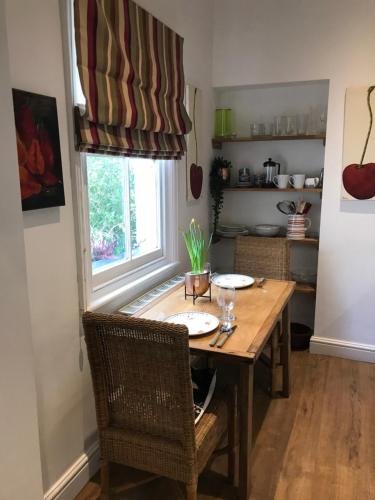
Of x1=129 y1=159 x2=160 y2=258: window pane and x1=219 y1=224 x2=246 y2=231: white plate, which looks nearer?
x1=129 y1=159 x2=160 y2=258: window pane

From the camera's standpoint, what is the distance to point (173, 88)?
99.8 inches

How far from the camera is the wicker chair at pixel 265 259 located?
2.90 meters

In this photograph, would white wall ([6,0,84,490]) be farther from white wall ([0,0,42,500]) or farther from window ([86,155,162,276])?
white wall ([0,0,42,500])

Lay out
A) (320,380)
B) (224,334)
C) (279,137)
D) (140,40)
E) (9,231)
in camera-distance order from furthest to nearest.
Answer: (279,137) < (320,380) < (140,40) < (224,334) < (9,231)

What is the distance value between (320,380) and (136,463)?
67.4 inches

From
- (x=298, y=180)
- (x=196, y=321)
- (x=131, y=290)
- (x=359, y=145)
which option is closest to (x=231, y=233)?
A: (x=298, y=180)

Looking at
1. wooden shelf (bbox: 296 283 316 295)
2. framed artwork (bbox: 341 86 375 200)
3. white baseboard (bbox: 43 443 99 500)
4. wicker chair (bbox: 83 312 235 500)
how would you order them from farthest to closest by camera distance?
wooden shelf (bbox: 296 283 316 295)
framed artwork (bbox: 341 86 375 200)
white baseboard (bbox: 43 443 99 500)
wicker chair (bbox: 83 312 235 500)

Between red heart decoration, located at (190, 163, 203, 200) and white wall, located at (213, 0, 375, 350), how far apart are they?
0.72 meters

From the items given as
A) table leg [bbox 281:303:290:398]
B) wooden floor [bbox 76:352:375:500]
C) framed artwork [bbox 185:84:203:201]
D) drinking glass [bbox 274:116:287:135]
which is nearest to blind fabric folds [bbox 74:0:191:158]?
framed artwork [bbox 185:84:203:201]

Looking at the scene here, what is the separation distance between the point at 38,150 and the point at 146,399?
3.20ft

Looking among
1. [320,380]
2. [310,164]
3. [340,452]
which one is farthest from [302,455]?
[310,164]

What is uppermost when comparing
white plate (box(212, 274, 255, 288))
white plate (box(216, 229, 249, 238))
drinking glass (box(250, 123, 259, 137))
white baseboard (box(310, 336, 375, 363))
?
drinking glass (box(250, 123, 259, 137))

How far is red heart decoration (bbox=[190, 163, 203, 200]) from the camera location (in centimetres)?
306

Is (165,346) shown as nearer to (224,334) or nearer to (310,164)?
(224,334)
